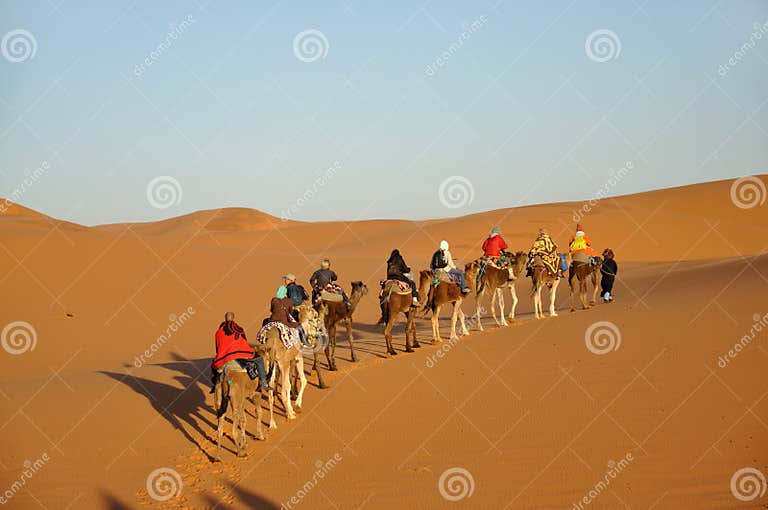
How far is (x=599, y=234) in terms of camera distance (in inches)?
2557

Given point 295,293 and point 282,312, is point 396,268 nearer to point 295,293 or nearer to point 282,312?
point 295,293

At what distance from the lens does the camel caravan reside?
12.9 meters

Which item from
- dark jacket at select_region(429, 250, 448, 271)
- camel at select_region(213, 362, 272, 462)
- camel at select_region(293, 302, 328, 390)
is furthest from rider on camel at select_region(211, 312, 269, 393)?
dark jacket at select_region(429, 250, 448, 271)

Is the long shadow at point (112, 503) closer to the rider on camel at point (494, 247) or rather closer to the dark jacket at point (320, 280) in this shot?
the dark jacket at point (320, 280)

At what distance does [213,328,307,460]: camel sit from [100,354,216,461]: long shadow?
0.61 m

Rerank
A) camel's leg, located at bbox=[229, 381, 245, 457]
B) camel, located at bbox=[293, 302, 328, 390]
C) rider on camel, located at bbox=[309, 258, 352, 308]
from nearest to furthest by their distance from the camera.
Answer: camel's leg, located at bbox=[229, 381, 245, 457], camel, located at bbox=[293, 302, 328, 390], rider on camel, located at bbox=[309, 258, 352, 308]

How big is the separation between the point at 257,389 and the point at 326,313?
481 centimetres

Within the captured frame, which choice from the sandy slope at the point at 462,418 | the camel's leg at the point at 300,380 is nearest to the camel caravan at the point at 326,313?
the camel's leg at the point at 300,380

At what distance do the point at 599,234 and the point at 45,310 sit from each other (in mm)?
47229

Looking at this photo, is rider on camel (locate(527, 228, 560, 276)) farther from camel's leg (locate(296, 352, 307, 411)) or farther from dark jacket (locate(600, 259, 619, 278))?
camel's leg (locate(296, 352, 307, 411))

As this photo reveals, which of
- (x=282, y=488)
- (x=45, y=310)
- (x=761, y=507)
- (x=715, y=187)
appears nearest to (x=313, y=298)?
(x=282, y=488)

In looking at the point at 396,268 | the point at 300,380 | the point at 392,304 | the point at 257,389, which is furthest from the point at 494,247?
the point at 257,389

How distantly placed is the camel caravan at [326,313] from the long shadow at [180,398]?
1.51 feet

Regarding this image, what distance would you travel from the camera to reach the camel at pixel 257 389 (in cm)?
1273
